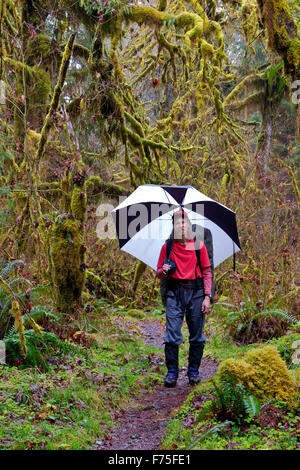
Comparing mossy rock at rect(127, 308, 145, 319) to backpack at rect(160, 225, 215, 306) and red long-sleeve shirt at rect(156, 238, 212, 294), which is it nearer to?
backpack at rect(160, 225, 215, 306)

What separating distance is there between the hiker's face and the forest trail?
2.00 metres

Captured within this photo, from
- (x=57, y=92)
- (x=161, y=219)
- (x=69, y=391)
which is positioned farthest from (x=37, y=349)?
(x=57, y=92)

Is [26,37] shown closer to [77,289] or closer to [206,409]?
[77,289]

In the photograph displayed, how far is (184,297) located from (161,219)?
4.66 feet

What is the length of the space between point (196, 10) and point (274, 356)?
7395mm

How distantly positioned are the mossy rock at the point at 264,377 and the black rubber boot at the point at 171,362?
181cm

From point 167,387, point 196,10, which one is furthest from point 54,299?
point 196,10

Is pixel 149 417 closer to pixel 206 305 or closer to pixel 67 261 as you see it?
pixel 206 305

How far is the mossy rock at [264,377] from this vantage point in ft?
13.3

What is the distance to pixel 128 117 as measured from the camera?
28.6 ft

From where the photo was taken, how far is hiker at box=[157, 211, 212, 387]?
5996 mm

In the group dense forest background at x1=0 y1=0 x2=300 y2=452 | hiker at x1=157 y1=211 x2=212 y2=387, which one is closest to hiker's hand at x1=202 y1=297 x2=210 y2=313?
hiker at x1=157 y1=211 x2=212 y2=387

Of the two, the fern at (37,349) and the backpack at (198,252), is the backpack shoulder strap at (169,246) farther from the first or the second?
the fern at (37,349)

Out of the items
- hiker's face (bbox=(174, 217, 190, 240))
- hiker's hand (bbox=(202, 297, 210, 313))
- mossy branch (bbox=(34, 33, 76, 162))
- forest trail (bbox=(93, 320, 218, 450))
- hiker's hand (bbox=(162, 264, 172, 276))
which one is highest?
mossy branch (bbox=(34, 33, 76, 162))
